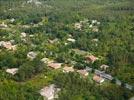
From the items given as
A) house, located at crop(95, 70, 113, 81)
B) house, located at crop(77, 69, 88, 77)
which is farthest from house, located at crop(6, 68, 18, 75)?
house, located at crop(95, 70, 113, 81)

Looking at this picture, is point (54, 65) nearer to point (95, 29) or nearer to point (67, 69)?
point (67, 69)

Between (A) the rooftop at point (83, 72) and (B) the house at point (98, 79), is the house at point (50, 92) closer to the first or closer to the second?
(A) the rooftop at point (83, 72)

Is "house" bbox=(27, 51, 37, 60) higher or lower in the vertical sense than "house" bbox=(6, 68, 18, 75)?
higher

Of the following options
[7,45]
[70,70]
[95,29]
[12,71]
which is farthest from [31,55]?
[95,29]

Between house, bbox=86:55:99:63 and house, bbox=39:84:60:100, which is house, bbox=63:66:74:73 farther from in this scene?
house, bbox=39:84:60:100

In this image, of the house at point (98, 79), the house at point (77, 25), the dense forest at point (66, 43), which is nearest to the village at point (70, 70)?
the house at point (98, 79)

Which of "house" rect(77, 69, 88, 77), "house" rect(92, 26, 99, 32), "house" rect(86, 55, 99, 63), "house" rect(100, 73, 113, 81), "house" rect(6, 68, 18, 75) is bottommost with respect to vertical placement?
"house" rect(100, 73, 113, 81)
